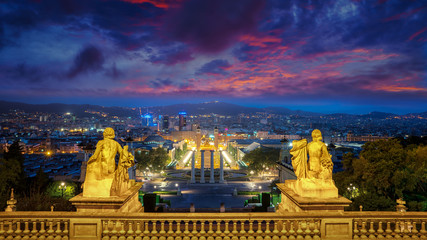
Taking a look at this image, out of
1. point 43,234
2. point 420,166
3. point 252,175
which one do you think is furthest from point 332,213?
point 252,175

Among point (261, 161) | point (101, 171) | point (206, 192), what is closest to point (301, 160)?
point (101, 171)

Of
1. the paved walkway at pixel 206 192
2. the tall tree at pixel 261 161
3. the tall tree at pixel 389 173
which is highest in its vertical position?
the tall tree at pixel 389 173

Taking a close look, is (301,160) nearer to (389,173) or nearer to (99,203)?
(99,203)

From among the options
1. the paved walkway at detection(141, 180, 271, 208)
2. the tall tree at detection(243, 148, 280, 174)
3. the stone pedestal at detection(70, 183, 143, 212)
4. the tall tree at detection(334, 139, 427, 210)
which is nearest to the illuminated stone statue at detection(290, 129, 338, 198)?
the stone pedestal at detection(70, 183, 143, 212)

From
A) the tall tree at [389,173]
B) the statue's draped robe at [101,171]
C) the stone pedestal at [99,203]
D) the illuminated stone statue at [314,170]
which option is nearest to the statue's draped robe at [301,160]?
the illuminated stone statue at [314,170]

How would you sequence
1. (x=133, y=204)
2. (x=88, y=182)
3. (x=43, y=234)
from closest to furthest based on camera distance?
1. (x=43, y=234)
2. (x=88, y=182)
3. (x=133, y=204)

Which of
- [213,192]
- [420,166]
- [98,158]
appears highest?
[98,158]

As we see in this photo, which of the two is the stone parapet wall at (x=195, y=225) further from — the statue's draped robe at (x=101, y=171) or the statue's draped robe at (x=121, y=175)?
the statue's draped robe at (x=121, y=175)

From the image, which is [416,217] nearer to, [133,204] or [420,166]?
[133,204]
